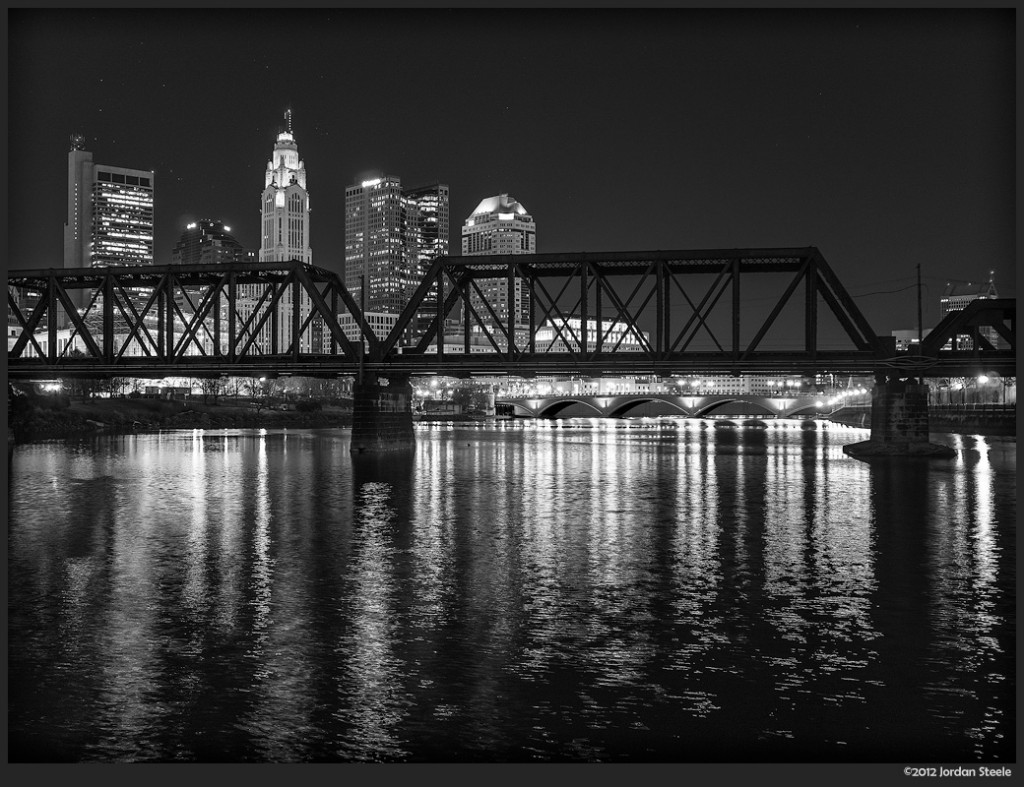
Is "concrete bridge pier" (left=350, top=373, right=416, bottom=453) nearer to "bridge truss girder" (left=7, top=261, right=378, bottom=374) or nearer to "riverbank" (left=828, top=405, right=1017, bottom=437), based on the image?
"bridge truss girder" (left=7, top=261, right=378, bottom=374)

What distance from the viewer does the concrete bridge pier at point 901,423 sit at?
8169cm

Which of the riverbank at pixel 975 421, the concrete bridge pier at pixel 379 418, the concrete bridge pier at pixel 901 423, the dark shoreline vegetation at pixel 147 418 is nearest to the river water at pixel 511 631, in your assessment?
the concrete bridge pier at pixel 901 423

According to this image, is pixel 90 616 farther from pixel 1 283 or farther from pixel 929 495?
pixel 929 495

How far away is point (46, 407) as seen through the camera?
13675 centimetres

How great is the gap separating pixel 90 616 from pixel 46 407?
12850cm

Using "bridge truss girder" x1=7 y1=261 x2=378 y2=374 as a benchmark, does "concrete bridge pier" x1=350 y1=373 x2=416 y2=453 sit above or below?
below

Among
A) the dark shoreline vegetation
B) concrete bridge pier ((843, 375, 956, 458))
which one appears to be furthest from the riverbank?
concrete bridge pier ((843, 375, 956, 458))

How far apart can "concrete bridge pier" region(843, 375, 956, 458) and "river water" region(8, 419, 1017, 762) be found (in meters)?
38.7

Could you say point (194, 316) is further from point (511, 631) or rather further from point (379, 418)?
point (511, 631)

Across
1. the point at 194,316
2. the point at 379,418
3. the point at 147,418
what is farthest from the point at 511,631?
the point at 147,418

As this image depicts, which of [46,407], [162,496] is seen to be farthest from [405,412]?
[46,407]

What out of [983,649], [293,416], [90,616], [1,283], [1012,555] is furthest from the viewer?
[293,416]

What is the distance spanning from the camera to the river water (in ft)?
44.0

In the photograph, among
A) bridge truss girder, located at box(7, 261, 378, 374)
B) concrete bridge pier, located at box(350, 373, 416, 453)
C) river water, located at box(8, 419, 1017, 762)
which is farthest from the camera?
bridge truss girder, located at box(7, 261, 378, 374)
